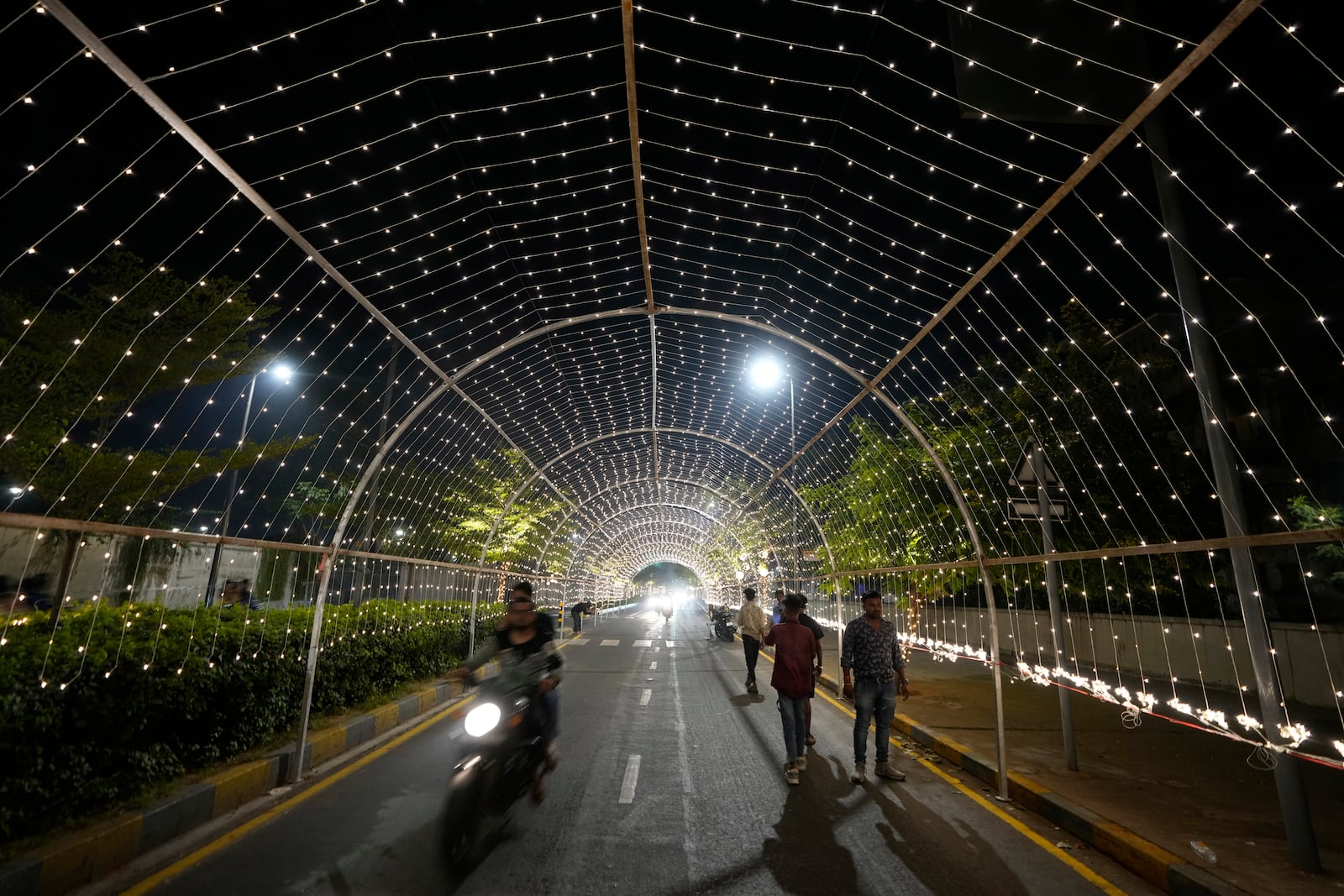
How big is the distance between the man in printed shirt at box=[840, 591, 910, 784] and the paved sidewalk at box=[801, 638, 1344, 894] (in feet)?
3.93

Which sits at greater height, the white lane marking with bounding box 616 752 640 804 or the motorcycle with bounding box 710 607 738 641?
the motorcycle with bounding box 710 607 738 641

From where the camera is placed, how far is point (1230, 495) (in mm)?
4766

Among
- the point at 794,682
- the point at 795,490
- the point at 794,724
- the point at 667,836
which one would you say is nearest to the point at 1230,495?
the point at 794,682

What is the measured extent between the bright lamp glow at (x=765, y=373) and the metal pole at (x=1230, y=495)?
343 inches

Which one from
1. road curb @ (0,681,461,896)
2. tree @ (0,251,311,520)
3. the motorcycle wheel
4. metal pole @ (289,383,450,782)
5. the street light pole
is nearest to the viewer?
road curb @ (0,681,461,896)

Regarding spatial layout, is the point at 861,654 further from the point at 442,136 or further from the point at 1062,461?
the point at 1062,461

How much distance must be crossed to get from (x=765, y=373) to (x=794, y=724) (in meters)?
9.48

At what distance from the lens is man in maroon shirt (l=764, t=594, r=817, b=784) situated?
6137 mm

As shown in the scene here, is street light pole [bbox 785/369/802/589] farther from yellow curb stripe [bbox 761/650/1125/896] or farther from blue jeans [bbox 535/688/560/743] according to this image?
blue jeans [bbox 535/688/560/743]

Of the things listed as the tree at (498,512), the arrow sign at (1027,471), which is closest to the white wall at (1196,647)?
the arrow sign at (1027,471)

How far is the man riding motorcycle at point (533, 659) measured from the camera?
5.12m

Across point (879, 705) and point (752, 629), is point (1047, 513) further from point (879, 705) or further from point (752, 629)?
point (752, 629)

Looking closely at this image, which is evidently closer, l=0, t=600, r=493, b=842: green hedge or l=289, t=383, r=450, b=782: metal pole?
l=0, t=600, r=493, b=842: green hedge

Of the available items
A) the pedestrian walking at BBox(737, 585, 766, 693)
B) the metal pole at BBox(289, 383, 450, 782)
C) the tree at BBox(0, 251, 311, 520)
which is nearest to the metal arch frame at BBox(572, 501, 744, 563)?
the pedestrian walking at BBox(737, 585, 766, 693)
